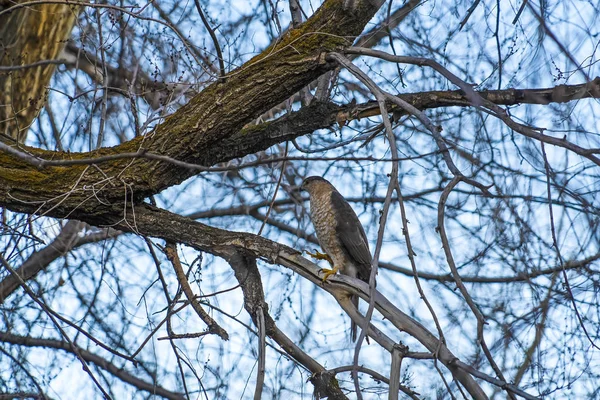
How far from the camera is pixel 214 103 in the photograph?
11.4ft

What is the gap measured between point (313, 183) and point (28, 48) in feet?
7.73

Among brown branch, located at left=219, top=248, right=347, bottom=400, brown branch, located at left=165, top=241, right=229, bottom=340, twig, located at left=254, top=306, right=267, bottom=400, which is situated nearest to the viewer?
twig, located at left=254, top=306, right=267, bottom=400

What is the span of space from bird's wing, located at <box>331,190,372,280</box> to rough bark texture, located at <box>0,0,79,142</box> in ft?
7.27

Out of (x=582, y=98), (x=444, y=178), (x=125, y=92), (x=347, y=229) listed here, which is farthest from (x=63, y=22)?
(x=582, y=98)

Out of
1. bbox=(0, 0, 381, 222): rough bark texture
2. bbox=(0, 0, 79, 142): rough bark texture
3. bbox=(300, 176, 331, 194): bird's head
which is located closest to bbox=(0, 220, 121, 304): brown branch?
bbox=(0, 0, 79, 142): rough bark texture

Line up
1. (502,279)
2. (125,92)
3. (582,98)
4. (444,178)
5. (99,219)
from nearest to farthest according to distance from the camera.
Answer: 1. (582,98)
2. (99,219)
3. (125,92)
4. (502,279)
5. (444,178)

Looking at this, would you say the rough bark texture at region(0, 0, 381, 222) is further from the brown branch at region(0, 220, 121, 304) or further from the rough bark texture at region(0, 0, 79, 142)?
the brown branch at region(0, 220, 121, 304)

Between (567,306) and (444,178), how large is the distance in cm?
185

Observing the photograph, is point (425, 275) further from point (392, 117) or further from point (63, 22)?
point (63, 22)

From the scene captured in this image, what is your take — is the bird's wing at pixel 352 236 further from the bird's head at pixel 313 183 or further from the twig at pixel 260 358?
the twig at pixel 260 358

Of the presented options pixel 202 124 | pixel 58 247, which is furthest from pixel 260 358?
pixel 58 247

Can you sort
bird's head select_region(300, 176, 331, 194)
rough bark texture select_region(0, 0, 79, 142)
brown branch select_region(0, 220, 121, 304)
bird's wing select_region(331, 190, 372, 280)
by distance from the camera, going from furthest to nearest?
1. bird's head select_region(300, 176, 331, 194)
2. brown branch select_region(0, 220, 121, 304)
3. rough bark texture select_region(0, 0, 79, 142)
4. bird's wing select_region(331, 190, 372, 280)

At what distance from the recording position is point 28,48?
5199 mm

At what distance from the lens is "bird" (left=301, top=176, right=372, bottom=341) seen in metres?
4.77
